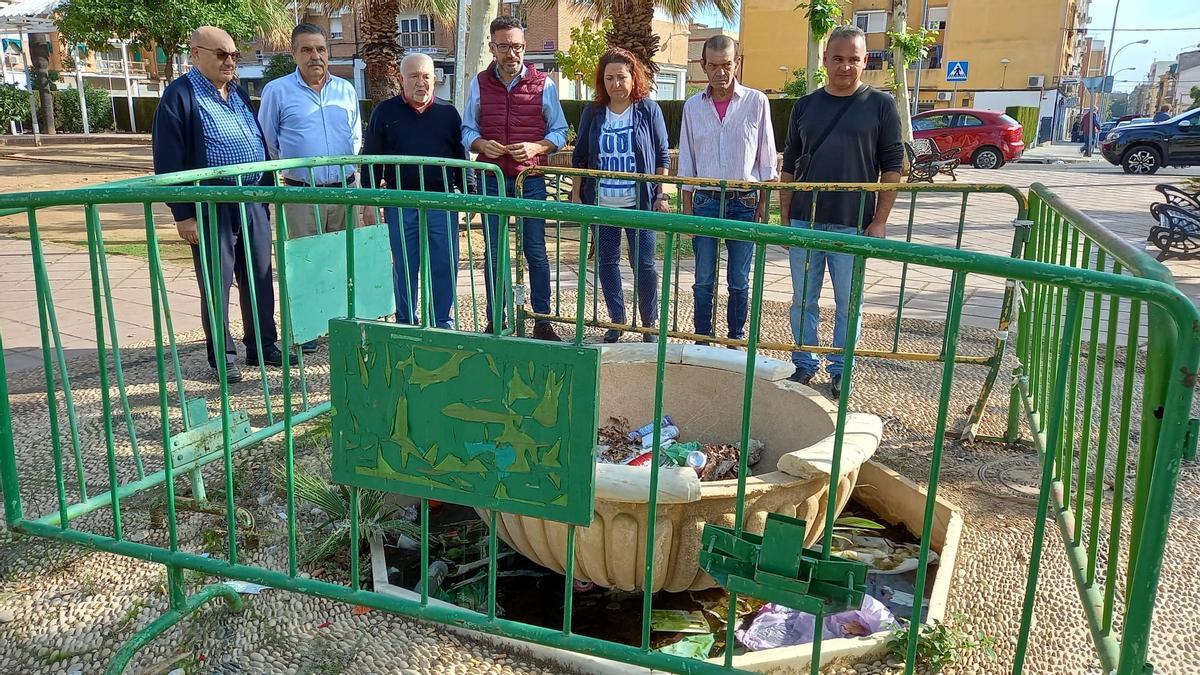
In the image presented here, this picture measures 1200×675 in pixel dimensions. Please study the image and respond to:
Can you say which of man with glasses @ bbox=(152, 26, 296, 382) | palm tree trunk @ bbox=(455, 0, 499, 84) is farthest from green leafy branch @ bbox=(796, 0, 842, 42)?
man with glasses @ bbox=(152, 26, 296, 382)

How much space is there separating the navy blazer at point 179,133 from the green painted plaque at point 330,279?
1.34 m

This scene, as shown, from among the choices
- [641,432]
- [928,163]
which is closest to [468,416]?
[641,432]

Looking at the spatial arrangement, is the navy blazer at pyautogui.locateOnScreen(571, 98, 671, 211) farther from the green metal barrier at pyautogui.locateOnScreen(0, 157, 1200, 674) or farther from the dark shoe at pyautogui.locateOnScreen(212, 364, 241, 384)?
the green metal barrier at pyautogui.locateOnScreen(0, 157, 1200, 674)

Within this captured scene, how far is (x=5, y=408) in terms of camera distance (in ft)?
8.04

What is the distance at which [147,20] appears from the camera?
2306cm

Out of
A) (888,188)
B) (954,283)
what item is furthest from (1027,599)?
(888,188)

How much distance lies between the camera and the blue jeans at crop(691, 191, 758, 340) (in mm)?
4785

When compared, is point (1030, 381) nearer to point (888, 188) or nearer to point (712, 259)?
point (888, 188)

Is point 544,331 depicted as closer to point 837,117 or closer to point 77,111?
point 837,117

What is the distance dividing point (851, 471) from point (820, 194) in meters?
2.03

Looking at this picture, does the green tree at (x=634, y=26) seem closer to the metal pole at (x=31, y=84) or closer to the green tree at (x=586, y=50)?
the green tree at (x=586, y=50)

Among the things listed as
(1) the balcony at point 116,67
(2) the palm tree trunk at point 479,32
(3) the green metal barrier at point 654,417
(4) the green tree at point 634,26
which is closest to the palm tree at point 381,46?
(4) the green tree at point 634,26

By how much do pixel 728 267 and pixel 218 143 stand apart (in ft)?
9.05

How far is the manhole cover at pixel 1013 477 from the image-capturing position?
11.5ft
